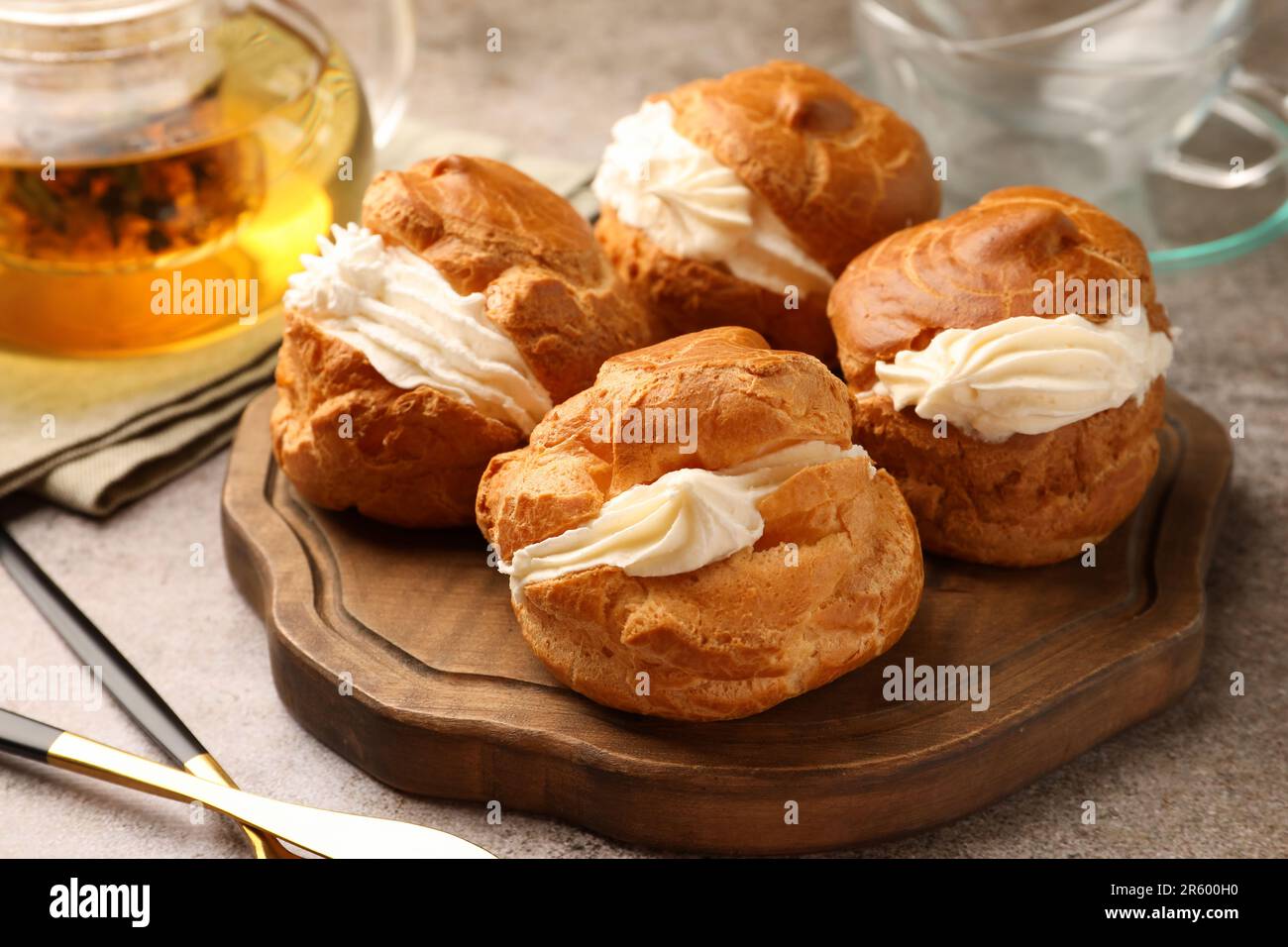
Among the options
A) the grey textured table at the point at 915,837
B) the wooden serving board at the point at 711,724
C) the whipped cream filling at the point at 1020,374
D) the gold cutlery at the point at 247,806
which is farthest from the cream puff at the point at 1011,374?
the gold cutlery at the point at 247,806

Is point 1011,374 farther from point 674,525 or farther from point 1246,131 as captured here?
point 1246,131

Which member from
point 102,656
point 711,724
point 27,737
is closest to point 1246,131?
point 711,724

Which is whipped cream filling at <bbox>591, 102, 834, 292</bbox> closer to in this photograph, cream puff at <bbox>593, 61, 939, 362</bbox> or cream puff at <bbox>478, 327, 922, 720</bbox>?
cream puff at <bbox>593, 61, 939, 362</bbox>

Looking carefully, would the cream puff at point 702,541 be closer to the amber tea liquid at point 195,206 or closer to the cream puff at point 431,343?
the cream puff at point 431,343

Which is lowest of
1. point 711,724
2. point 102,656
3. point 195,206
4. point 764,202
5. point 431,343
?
point 102,656

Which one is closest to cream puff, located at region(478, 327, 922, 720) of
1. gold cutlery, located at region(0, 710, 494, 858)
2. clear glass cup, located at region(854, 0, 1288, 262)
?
gold cutlery, located at region(0, 710, 494, 858)

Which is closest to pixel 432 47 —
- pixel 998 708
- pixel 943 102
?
pixel 943 102

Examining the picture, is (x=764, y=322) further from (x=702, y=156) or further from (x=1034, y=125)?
(x=1034, y=125)
